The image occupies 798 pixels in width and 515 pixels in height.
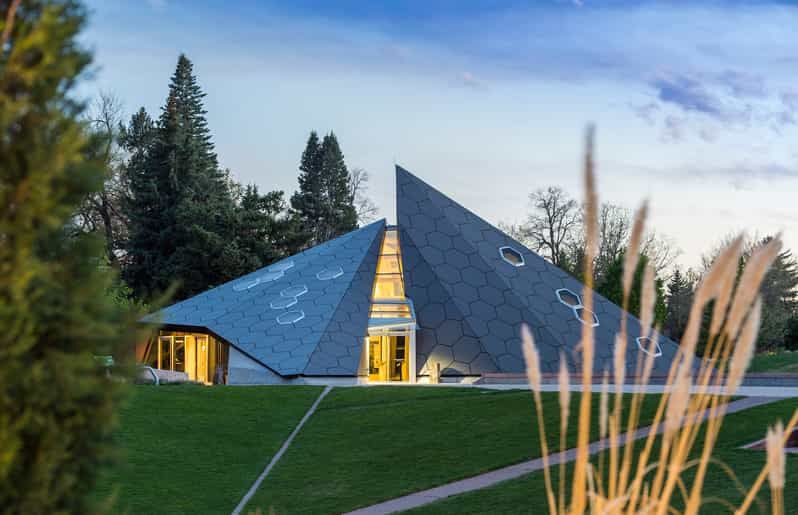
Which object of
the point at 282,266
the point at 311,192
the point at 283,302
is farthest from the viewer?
the point at 311,192

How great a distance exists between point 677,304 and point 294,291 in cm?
1897

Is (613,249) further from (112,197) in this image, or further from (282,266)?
(112,197)

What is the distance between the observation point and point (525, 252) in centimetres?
2162

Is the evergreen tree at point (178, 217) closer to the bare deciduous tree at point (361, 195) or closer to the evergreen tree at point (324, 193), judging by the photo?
the evergreen tree at point (324, 193)

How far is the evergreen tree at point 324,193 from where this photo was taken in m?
46.3

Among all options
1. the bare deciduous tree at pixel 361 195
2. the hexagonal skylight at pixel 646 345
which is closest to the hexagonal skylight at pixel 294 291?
the hexagonal skylight at pixel 646 345

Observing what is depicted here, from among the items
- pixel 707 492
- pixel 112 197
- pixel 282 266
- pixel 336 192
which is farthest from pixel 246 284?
pixel 336 192

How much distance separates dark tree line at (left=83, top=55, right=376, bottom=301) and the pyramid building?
10.2 m

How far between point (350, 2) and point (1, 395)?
14259mm

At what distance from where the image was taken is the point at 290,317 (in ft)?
65.8

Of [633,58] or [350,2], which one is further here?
[633,58]

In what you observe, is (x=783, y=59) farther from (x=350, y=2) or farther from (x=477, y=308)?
(x=350, y=2)

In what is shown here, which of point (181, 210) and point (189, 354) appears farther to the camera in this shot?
point (181, 210)

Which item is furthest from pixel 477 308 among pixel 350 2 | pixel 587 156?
pixel 587 156
